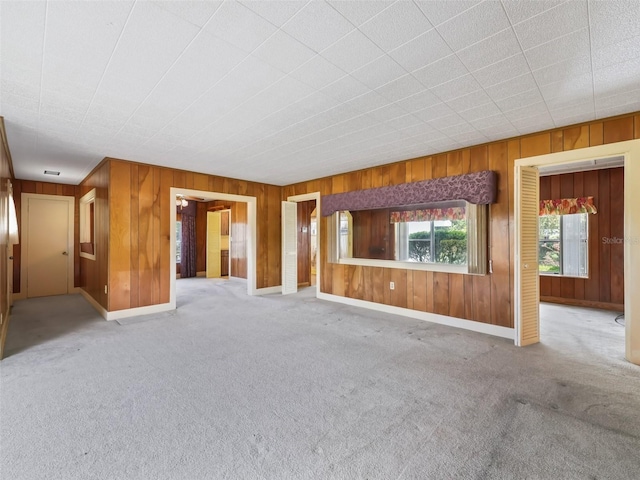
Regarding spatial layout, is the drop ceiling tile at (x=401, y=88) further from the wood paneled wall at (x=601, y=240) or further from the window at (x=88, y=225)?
the window at (x=88, y=225)

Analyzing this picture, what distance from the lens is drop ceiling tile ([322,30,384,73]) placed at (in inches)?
72.5

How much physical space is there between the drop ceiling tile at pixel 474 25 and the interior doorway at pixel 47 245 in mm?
7876

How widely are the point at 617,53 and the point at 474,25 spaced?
1.10m

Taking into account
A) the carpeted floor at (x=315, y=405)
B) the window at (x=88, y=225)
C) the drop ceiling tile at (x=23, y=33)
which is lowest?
the carpeted floor at (x=315, y=405)

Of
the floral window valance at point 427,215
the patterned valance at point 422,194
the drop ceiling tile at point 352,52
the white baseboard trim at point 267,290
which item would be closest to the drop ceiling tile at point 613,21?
the drop ceiling tile at point 352,52

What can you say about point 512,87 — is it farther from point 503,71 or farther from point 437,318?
point 437,318

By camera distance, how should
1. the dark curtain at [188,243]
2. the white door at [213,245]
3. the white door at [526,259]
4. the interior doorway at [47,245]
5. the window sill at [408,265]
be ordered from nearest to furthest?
the white door at [526,259] → the window sill at [408,265] → the interior doorway at [47,245] → the dark curtain at [188,243] → the white door at [213,245]

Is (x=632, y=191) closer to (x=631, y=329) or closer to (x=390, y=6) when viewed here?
(x=631, y=329)

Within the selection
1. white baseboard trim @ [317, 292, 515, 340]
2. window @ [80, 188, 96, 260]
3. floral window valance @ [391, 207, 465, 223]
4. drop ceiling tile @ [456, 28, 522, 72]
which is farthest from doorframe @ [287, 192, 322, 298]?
drop ceiling tile @ [456, 28, 522, 72]

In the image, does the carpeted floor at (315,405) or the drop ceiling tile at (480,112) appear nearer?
the carpeted floor at (315,405)

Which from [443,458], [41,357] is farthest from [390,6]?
[41,357]

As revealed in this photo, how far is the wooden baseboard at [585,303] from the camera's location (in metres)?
4.94

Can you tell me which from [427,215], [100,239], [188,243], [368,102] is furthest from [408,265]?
[188,243]

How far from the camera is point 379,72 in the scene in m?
2.21
